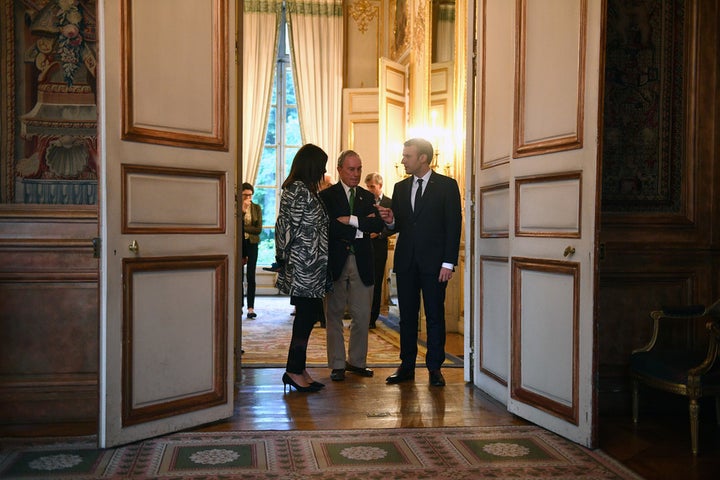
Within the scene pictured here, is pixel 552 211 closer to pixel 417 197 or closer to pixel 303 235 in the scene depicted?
pixel 417 197

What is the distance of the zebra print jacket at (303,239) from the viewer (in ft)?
14.1

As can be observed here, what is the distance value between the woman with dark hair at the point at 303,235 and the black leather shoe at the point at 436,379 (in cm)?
96

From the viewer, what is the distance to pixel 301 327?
4.50 m

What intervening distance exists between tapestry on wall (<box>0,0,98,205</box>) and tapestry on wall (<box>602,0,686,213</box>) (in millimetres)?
2895

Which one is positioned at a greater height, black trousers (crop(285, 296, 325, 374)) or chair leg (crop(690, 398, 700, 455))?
black trousers (crop(285, 296, 325, 374))

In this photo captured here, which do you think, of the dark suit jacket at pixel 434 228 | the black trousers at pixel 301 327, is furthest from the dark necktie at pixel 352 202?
the black trousers at pixel 301 327

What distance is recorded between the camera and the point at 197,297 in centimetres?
366

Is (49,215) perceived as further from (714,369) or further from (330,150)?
(330,150)

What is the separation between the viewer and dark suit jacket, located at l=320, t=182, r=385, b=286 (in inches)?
185

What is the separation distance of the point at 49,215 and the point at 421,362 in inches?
119

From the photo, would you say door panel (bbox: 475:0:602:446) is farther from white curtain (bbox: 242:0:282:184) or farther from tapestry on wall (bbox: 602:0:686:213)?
white curtain (bbox: 242:0:282:184)

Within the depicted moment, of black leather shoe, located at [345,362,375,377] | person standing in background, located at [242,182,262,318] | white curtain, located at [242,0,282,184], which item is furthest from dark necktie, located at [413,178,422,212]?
white curtain, located at [242,0,282,184]

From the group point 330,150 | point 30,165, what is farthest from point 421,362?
point 330,150

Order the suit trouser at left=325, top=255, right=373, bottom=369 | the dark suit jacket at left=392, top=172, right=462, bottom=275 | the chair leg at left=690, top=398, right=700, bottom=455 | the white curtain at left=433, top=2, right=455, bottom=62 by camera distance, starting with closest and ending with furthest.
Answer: the chair leg at left=690, top=398, right=700, bottom=455 → the dark suit jacket at left=392, top=172, right=462, bottom=275 → the suit trouser at left=325, top=255, right=373, bottom=369 → the white curtain at left=433, top=2, right=455, bottom=62
